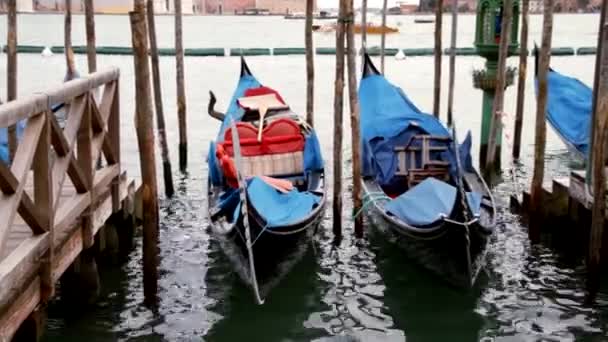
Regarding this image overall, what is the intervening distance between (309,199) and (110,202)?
1.39 meters

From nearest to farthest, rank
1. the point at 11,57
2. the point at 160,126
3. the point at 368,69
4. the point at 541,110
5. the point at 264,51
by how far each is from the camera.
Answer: the point at 541,110, the point at 11,57, the point at 160,126, the point at 368,69, the point at 264,51

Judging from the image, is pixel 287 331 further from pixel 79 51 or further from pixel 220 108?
pixel 79 51

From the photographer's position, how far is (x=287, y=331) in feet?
17.0

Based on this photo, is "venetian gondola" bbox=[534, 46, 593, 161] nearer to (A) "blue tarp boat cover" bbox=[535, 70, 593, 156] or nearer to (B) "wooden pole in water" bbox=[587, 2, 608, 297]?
(A) "blue tarp boat cover" bbox=[535, 70, 593, 156]

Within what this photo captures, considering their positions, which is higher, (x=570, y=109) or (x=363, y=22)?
(x=363, y=22)

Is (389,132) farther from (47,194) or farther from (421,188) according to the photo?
(47,194)

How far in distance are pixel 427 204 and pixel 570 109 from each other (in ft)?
15.5

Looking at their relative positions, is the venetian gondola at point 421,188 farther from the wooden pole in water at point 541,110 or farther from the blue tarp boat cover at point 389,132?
the wooden pole in water at point 541,110

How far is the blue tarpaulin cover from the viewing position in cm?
546

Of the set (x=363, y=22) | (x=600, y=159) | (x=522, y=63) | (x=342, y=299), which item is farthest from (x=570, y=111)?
(x=342, y=299)

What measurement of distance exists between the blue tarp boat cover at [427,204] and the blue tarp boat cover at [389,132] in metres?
0.94

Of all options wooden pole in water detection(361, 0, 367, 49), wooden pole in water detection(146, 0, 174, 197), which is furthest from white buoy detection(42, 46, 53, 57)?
wooden pole in water detection(146, 0, 174, 197)

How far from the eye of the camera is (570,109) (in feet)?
32.3

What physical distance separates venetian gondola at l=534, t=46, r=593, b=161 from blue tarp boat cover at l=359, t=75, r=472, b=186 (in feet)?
7.83
